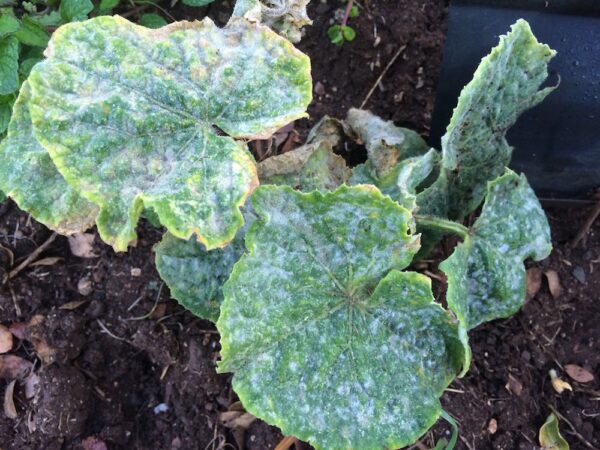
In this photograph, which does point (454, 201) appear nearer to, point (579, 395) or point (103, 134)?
point (579, 395)

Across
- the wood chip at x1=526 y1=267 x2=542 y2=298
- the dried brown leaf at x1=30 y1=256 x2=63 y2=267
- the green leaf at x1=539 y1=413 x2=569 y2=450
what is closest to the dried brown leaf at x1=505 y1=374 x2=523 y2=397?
the green leaf at x1=539 y1=413 x2=569 y2=450

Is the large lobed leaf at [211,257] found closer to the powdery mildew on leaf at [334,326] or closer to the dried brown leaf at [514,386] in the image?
the powdery mildew on leaf at [334,326]

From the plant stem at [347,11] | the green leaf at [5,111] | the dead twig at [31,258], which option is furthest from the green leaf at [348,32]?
the dead twig at [31,258]

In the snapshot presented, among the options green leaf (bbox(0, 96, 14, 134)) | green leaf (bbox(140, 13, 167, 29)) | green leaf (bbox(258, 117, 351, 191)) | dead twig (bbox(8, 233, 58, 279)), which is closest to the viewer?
green leaf (bbox(258, 117, 351, 191))

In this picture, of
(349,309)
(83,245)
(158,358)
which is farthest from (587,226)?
(83,245)

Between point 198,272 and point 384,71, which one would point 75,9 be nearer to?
point 198,272

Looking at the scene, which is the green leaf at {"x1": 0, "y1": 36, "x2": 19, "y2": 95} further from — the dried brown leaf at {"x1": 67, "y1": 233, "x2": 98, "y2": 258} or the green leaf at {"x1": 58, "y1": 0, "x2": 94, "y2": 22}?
the dried brown leaf at {"x1": 67, "y1": 233, "x2": 98, "y2": 258}

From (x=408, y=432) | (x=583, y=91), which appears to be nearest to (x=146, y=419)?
(x=408, y=432)
